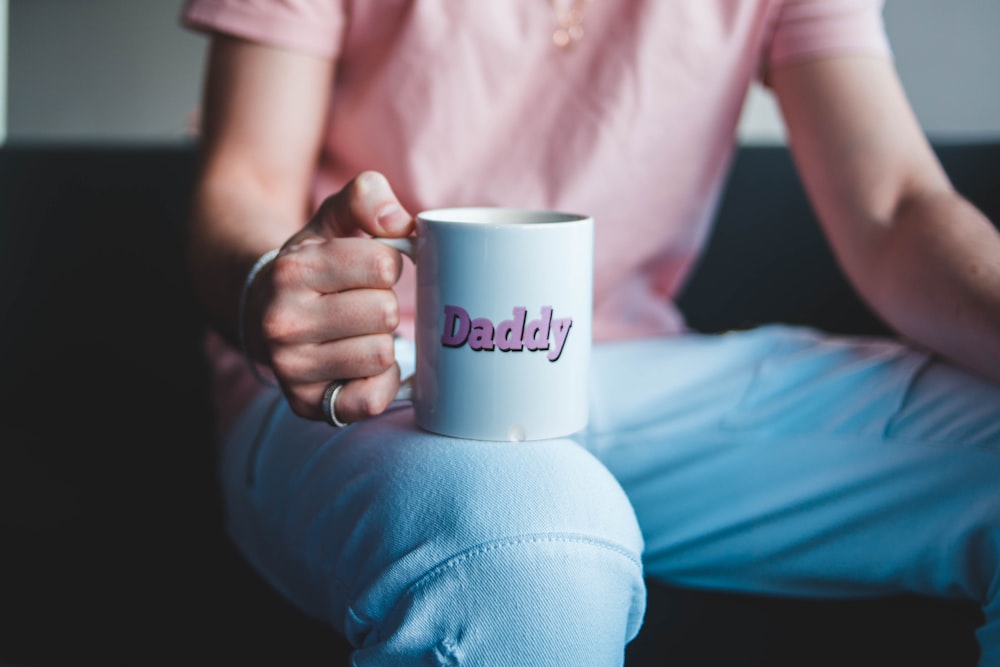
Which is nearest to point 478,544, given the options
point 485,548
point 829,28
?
Result: point 485,548

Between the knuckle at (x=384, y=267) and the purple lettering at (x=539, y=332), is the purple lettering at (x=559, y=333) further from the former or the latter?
the knuckle at (x=384, y=267)

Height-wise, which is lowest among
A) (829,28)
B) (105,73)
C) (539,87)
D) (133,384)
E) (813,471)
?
(133,384)

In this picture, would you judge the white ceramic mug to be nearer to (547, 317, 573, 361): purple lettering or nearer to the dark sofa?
(547, 317, 573, 361): purple lettering

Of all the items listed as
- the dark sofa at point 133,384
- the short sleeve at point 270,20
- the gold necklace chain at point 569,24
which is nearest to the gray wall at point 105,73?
the dark sofa at point 133,384

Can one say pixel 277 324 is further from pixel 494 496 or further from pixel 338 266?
pixel 494 496

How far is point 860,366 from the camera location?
0.86 metres

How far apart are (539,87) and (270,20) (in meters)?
0.29

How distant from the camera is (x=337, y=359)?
647 mm

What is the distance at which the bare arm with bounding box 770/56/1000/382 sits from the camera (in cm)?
80

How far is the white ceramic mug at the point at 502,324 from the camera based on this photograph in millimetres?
611

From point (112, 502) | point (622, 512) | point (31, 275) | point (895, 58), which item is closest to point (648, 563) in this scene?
point (622, 512)

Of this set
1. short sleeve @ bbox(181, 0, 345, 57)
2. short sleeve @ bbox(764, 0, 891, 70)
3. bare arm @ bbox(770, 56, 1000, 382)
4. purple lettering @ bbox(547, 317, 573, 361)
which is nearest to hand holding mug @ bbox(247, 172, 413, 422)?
purple lettering @ bbox(547, 317, 573, 361)

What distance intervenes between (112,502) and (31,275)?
0.39m

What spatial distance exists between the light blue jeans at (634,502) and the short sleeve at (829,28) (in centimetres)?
32
